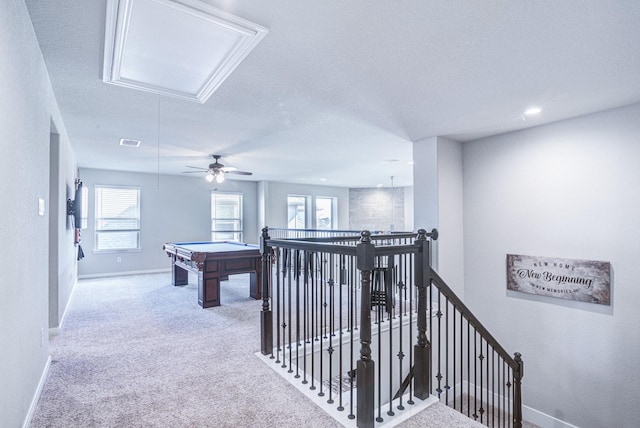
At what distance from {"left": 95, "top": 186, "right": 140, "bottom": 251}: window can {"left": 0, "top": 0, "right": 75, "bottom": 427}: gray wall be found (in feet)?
17.7

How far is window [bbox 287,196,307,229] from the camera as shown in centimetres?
1029

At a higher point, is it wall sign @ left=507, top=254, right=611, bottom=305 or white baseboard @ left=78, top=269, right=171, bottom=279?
wall sign @ left=507, top=254, right=611, bottom=305

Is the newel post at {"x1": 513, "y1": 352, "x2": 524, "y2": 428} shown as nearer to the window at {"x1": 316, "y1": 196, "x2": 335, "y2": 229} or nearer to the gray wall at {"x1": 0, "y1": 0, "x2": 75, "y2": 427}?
the gray wall at {"x1": 0, "y1": 0, "x2": 75, "y2": 427}

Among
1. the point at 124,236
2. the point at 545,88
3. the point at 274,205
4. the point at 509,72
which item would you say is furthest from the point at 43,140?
the point at 274,205

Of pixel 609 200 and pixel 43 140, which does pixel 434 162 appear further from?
pixel 43 140

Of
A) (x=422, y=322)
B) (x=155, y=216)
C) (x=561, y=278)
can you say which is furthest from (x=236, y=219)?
(x=422, y=322)

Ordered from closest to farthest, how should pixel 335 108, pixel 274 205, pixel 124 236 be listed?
pixel 335 108 → pixel 124 236 → pixel 274 205

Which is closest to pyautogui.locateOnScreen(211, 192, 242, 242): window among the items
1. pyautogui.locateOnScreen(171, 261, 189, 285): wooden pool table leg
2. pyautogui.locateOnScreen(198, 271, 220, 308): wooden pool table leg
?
pyautogui.locateOnScreen(171, 261, 189, 285): wooden pool table leg

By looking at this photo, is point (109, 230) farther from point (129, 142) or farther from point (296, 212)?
point (296, 212)

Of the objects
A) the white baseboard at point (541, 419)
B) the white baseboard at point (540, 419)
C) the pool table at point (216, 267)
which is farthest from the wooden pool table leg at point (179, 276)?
the white baseboard at point (541, 419)

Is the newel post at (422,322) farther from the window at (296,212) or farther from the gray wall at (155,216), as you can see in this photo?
the window at (296,212)

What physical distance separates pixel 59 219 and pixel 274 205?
248 inches

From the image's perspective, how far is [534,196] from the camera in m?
4.08

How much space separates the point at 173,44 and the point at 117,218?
6.59 metres
